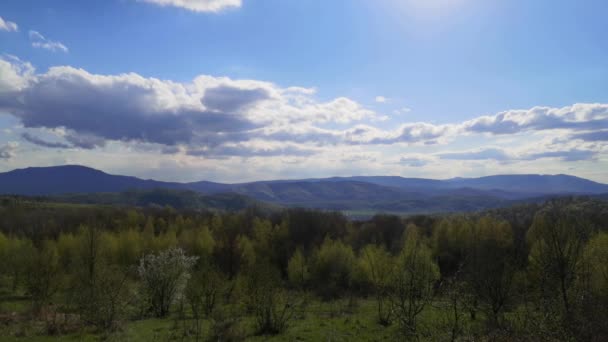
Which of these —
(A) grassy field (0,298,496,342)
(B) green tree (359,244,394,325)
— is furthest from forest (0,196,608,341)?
(B) green tree (359,244,394,325)

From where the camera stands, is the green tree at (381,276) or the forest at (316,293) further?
the green tree at (381,276)

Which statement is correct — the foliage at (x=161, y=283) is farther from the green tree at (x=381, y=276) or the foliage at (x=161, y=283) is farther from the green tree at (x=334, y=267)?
the green tree at (x=334, y=267)

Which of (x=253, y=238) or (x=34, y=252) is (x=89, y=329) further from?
(x=253, y=238)

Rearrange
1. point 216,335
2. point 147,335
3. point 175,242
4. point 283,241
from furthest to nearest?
point 283,241, point 175,242, point 147,335, point 216,335

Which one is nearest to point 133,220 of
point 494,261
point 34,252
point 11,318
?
point 34,252

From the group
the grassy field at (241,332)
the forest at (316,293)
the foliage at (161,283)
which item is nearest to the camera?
the forest at (316,293)

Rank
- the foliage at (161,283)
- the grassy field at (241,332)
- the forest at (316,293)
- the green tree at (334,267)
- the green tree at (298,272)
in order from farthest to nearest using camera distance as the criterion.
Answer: the green tree at (334,267) → the green tree at (298,272) → the foliage at (161,283) → the grassy field at (241,332) → the forest at (316,293)

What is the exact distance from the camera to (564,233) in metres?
29.4

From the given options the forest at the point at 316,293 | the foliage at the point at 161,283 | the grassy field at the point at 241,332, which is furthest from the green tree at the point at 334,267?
the grassy field at the point at 241,332

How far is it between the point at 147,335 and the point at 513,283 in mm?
27429

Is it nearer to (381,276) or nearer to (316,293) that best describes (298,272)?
(316,293)

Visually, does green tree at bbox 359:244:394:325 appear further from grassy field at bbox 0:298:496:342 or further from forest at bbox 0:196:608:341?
grassy field at bbox 0:298:496:342

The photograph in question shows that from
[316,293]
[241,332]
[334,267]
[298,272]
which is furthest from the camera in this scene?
[334,267]

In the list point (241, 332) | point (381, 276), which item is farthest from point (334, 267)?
point (241, 332)
